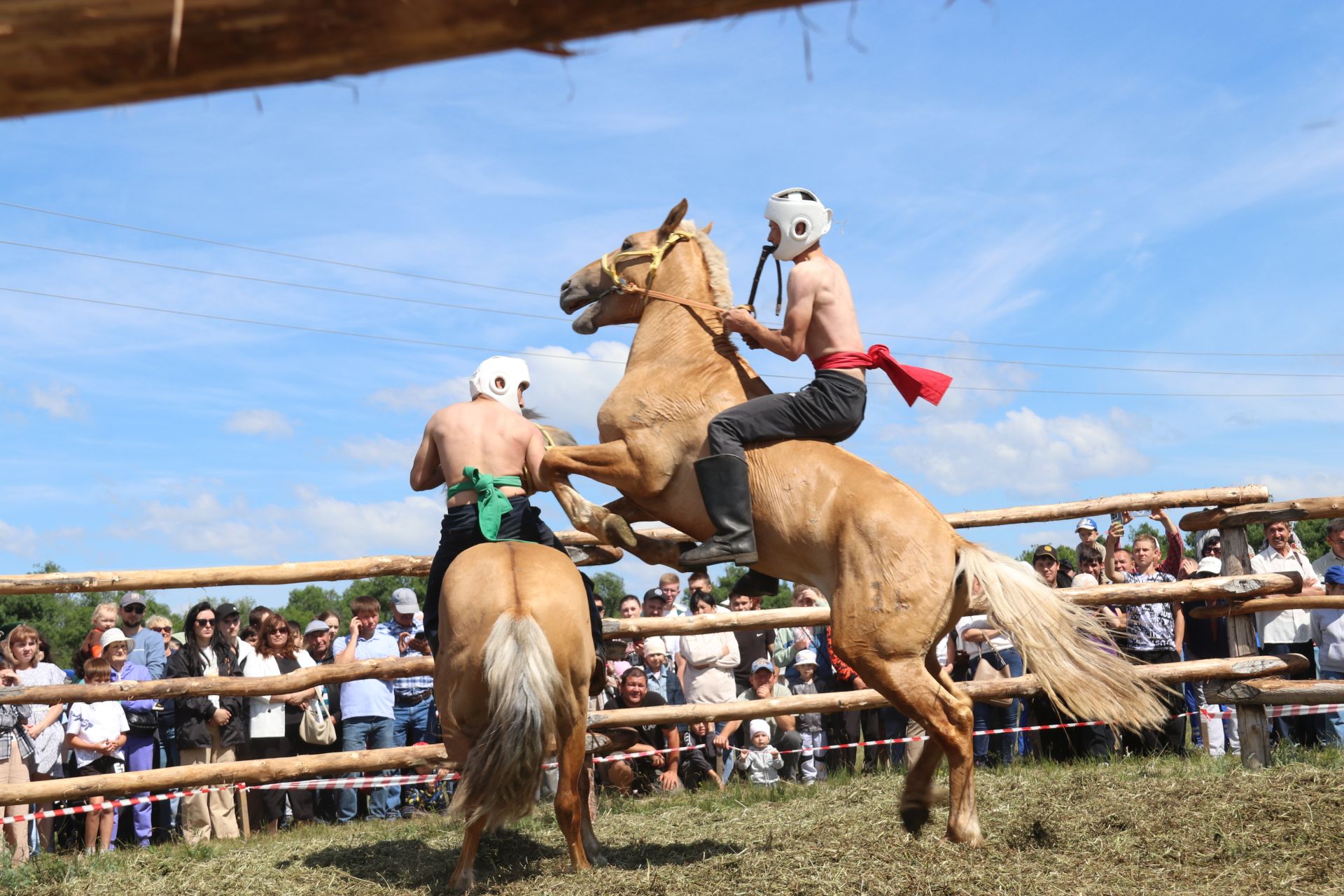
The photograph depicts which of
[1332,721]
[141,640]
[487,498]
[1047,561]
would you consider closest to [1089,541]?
[1047,561]

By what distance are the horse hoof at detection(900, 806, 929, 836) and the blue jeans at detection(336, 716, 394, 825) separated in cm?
482

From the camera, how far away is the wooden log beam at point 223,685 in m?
6.82

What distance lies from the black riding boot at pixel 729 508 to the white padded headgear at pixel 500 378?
1.33m

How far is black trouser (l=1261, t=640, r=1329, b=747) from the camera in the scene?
9320 millimetres

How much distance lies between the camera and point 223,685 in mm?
7141

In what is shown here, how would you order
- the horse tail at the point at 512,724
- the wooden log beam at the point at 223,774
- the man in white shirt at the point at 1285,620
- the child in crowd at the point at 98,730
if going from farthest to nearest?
the man in white shirt at the point at 1285,620
the child in crowd at the point at 98,730
the wooden log beam at the point at 223,774
the horse tail at the point at 512,724

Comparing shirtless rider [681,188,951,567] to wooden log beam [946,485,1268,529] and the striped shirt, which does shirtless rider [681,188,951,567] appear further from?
the striped shirt

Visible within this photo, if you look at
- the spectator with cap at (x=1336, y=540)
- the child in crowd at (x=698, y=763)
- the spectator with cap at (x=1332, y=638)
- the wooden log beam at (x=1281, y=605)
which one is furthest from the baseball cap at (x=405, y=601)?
the spectator with cap at (x=1336, y=540)

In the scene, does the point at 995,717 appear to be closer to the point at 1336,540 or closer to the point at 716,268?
the point at 1336,540

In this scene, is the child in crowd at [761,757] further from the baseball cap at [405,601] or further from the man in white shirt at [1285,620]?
the man in white shirt at [1285,620]

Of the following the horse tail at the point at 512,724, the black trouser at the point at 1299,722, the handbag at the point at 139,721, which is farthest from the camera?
the black trouser at the point at 1299,722

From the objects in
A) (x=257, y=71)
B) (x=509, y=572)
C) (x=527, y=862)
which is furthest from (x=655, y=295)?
(x=257, y=71)

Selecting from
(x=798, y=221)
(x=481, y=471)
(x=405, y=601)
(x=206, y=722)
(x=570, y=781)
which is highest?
(x=798, y=221)

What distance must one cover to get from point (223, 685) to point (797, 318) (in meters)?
4.27
